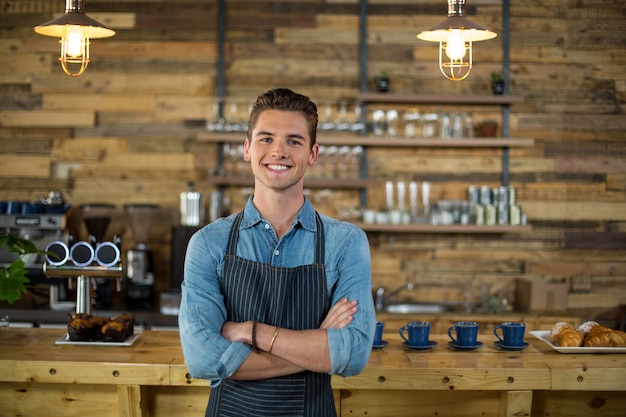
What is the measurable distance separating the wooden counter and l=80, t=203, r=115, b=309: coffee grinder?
1.88 meters

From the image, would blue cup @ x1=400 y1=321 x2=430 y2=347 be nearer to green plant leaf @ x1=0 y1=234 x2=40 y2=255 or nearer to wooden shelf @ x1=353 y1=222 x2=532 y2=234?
green plant leaf @ x1=0 y1=234 x2=40 y2=255

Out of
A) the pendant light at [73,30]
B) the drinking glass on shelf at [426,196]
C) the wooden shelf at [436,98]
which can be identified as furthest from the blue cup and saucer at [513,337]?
the wooden shelf at [436,98]

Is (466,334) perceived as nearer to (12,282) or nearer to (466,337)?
(466,337)

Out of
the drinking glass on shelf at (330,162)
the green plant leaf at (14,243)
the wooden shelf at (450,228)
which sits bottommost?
the wooden shelf at (450,228)

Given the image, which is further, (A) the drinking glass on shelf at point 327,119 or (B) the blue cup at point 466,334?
(A) the drinking glass on shelf at point 327,119

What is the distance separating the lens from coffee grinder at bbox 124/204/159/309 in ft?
17.1

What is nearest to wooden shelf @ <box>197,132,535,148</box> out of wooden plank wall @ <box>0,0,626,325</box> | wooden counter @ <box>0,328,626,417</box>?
wooden plank wall @ <box>0,0,626,325</box>

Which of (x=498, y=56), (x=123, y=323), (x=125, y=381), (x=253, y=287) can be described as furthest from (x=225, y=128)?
(x=253, y=287)

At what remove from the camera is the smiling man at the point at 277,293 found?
223 cm

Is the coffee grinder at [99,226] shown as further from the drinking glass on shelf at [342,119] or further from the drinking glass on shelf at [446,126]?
the drinking glass on shelf at [446,126]

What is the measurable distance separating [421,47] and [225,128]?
145cm

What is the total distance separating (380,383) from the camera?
9.59 ft

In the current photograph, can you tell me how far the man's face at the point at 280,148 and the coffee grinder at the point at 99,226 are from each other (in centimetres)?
299

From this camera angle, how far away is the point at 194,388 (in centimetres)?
315
